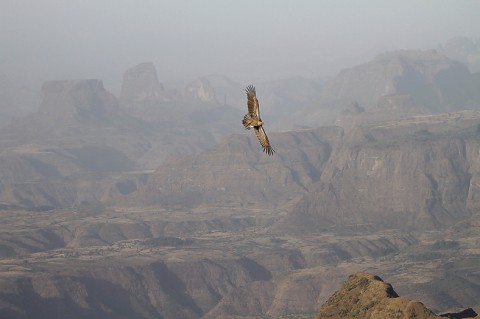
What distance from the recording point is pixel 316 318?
19625 cm

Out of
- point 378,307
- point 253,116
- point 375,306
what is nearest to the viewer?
point 253,116

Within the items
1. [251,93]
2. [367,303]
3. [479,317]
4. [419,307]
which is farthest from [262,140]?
[367,303]

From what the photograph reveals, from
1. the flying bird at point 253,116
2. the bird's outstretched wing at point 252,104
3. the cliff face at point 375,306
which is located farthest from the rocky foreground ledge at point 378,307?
the bird's outstretched wing at point 252,104

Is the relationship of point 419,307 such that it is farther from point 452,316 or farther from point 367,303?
point 367,303

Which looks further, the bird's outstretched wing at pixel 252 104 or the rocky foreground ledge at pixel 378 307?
the rocky foreground ledge at pixel 378 307

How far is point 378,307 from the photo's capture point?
184 metres

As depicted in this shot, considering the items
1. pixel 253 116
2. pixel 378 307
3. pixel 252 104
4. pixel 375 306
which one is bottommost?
pixel 375 306

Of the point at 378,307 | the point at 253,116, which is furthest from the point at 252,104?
the point at 378,307

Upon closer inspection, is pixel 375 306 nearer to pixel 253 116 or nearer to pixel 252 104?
pixel 253 116

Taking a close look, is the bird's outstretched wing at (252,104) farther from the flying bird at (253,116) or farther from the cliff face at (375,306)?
the cliff face at (375,306)

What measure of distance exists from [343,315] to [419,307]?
24.0 meters

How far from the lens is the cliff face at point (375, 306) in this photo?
173m

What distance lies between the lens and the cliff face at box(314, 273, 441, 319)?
568 ft

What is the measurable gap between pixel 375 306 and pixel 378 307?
202 centimetres
